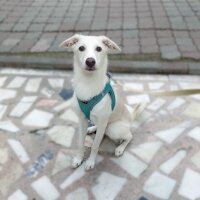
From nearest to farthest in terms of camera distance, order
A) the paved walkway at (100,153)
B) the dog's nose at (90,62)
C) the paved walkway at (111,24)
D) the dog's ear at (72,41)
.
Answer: the dog's nose at (90,62), the dog's ear at (72,41), the paved walkway at (100,153), the paved walkway at (111,24)

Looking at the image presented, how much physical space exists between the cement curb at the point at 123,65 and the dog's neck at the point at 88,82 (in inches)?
74.2

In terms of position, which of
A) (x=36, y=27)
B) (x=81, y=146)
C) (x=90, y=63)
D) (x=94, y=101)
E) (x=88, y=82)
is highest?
(x=90, y=63)

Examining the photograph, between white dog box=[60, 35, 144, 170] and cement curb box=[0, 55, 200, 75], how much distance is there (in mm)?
1418

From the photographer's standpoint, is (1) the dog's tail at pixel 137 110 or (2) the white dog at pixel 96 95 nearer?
(2) the white dog at pixel 96 95

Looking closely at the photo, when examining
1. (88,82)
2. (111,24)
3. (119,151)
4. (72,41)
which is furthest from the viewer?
(111,24)

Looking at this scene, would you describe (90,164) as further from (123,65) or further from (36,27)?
(36,27)

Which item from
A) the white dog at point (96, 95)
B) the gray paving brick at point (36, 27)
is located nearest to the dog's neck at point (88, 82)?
the white dog at point (96, 95)

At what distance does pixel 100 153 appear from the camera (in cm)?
348

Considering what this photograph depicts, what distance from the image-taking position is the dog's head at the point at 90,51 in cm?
260

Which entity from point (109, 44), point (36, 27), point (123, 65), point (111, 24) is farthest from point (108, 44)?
point (36, 27)

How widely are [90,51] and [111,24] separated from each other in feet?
11.5

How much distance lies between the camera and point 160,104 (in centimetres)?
420

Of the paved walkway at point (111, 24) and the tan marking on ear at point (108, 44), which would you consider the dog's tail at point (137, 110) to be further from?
the paved walkway at point (111, 24)

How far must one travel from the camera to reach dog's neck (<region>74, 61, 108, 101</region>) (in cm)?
283
